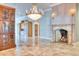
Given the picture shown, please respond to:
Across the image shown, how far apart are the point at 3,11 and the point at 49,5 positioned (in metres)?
0.92

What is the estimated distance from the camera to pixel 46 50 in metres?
2.66

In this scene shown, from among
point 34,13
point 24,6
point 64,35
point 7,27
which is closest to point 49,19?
point 34,13

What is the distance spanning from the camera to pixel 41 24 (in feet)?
8.77

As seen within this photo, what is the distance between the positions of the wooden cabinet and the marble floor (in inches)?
5.0

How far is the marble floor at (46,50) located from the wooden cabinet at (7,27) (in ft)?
0.42

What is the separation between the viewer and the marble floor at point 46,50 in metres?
2.65

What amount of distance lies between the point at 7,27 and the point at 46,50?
0.91 metres

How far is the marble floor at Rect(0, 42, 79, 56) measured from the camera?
2.65m

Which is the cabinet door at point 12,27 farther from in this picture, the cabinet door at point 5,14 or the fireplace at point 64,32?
the fireplace at point 64,32

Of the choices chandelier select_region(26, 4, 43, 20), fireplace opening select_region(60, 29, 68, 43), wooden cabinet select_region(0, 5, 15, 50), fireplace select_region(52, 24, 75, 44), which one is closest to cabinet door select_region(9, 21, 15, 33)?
wooden cabinet select_region(0, 5, 15, 50)

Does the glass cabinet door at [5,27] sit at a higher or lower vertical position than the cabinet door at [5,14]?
lower

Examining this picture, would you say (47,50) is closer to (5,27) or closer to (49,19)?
(49,19)

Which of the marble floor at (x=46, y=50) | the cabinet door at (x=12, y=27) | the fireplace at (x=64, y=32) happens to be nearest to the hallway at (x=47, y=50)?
the marble floor at (x=46, y=50)

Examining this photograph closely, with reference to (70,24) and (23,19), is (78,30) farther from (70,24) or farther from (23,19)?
(23,19)
